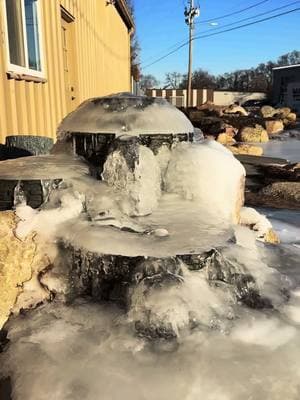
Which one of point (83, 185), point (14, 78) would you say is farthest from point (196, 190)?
point (14, 78)

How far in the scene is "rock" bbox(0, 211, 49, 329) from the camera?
2322 millimetres

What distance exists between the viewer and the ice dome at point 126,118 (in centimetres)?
304

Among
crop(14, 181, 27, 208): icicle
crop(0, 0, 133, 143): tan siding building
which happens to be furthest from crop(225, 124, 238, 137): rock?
crop(14, 181, 27, 208): icicle

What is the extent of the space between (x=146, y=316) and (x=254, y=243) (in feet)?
4.33

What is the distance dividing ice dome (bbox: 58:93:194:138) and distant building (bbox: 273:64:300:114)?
34766mm

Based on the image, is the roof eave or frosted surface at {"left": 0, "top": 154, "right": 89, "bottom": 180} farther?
the roof eave

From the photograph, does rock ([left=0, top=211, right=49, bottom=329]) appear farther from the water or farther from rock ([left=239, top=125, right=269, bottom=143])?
rock ([left=239, top=125, right=269, bottom=143])

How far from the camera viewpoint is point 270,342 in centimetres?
211

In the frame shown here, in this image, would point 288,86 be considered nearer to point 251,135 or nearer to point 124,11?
point 251,135

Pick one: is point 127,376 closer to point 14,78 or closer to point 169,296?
point 169,296

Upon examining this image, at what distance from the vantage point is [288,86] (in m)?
37.7

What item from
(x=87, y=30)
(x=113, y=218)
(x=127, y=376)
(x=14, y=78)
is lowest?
(x=127, y=376)

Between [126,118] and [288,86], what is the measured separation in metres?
37.7

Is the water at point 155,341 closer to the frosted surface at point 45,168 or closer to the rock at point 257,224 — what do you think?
the frosted surface at point 45,168
